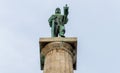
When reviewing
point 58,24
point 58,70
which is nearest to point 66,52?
point 58,70

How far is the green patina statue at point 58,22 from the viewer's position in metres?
25.0

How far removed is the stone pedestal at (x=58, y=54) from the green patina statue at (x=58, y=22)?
1773 millimetres

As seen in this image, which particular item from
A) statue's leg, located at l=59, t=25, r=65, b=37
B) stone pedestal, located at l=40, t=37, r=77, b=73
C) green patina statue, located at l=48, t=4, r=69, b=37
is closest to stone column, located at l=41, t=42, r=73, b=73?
stone pedestal, located at l=40, t=37, r=77, b=73

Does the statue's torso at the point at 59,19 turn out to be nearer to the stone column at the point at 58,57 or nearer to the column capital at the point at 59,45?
the column capital at the point at 59,45

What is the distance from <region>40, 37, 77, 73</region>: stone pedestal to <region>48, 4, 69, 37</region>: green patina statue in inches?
69.8

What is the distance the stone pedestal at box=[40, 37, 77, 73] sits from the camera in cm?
2100

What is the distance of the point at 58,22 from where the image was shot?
84.0 ft

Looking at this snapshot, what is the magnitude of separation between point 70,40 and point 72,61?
1.17 metres

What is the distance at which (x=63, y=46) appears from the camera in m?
22.4

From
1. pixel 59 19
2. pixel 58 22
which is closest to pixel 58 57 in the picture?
pixel 58 22

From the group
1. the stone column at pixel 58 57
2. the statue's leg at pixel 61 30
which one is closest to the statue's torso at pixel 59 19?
the statue's leg at pixel 61 30

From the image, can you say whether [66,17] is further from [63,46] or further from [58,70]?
[58,70]

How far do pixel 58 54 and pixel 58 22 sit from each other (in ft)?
13.4

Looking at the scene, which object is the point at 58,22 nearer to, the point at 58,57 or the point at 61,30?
the point at 61,30
